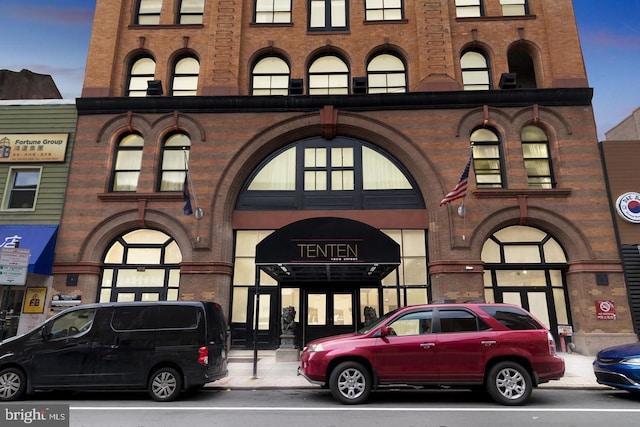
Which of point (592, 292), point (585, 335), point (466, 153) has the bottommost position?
point (585, 335)

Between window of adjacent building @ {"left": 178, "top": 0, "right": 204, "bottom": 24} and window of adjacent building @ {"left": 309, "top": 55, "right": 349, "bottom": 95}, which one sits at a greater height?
window of adjacent building @ {"left": 178, "top": 0, "right": 204, "bottom": 24}

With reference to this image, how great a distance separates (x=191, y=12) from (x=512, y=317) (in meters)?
19.4

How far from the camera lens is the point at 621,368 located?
8367mm

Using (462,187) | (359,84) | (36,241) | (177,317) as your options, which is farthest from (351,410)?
(36,241)

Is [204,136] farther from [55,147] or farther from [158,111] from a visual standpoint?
[55,147]

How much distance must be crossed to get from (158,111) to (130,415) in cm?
1369

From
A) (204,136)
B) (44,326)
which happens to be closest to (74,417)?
(44,326)

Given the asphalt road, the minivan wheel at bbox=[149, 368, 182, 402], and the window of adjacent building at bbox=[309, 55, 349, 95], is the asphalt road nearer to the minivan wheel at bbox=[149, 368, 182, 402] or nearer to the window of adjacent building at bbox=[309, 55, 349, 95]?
the minivan wheel at bbox=[149, 368, 182, 402]

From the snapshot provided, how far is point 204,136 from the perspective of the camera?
17.0m

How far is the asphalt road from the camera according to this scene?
262 inches

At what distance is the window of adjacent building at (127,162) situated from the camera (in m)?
17.1

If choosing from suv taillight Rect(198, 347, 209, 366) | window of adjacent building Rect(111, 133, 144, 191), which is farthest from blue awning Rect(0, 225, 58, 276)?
suv taillight Rect(198, 347, 209, 366)

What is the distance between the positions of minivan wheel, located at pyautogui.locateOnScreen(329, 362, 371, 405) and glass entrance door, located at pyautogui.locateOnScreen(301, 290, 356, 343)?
26.6ft

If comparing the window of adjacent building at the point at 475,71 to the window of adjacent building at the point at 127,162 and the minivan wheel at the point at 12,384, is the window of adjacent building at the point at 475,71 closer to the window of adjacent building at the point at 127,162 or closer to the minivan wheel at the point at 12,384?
the window of adjacent building at the point at 127,162
